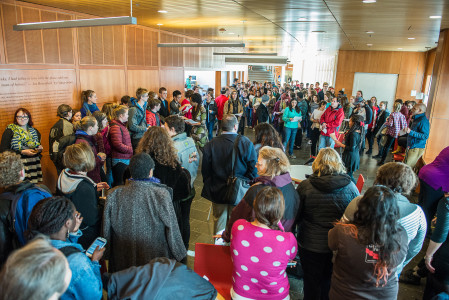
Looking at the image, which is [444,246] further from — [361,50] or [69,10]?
[361,50]

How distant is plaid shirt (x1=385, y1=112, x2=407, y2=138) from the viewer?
7258mm

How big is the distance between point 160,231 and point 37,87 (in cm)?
434

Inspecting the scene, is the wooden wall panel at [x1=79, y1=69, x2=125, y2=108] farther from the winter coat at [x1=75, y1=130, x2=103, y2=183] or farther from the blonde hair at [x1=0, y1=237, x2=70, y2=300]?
the blonde hair at [x1=0, y1=237, x2=70, y2=300]

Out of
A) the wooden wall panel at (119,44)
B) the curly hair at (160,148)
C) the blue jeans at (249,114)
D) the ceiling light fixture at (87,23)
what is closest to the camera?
the curly hair at (160,148)

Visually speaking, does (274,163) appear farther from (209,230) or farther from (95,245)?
(209,230)

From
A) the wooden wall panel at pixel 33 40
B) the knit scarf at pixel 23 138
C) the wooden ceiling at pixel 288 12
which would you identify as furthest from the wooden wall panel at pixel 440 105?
the wooden wall panel at pixel 33 40

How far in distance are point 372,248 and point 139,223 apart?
164 centimetres

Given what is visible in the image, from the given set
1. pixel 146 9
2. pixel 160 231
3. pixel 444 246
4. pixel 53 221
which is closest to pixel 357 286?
pixel 444 246

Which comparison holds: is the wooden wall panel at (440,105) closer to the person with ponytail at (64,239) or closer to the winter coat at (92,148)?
the winter coat at (92,148)

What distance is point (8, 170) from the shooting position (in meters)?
2.36

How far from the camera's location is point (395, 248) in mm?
1870

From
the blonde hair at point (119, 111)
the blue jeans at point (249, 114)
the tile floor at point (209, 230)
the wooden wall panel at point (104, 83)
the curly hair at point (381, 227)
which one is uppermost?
the wooden wall panel at point (104, 83)

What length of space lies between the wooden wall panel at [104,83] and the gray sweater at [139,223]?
4.78m

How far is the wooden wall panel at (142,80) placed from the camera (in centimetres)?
789
